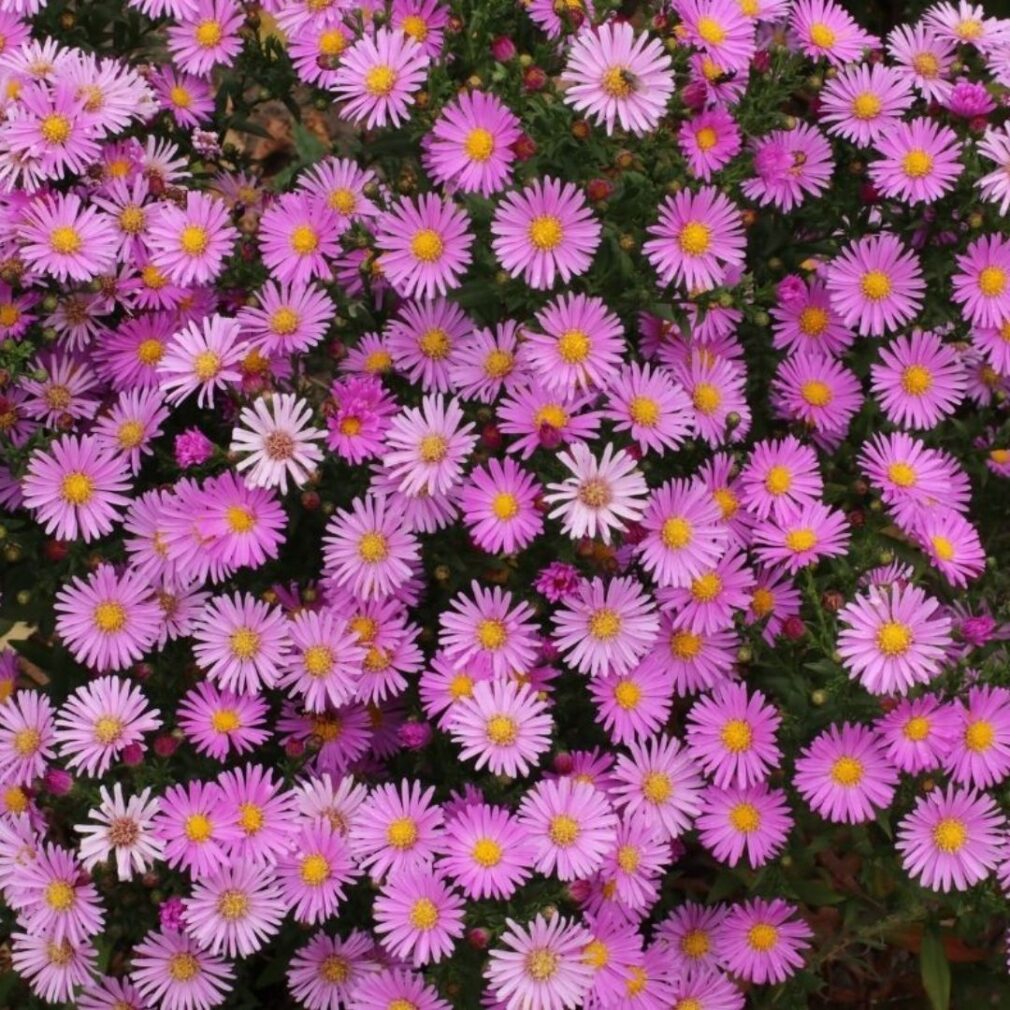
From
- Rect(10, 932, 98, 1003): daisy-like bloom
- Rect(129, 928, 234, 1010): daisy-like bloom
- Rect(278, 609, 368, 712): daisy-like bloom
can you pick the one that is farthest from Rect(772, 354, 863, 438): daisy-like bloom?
Rect(10, 932, 98, 1003): daisy-like bloom

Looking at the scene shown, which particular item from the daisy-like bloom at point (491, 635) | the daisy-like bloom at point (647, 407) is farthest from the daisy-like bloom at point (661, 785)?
the daisy-like bloom at point (647, 407)

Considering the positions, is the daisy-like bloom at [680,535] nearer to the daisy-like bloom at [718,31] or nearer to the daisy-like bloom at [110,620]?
the daisy-like bloom at [718,31]

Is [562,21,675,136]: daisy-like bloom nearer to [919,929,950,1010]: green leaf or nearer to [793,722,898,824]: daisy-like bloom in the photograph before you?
[793,722,898,824]: daisy-like bloom

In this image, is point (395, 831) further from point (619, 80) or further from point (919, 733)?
point (619, 80)

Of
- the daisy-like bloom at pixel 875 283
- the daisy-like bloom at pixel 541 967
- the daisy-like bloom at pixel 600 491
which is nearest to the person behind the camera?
the daisy-like bloom at pixel 541 967

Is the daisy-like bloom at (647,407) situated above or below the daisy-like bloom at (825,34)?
below
